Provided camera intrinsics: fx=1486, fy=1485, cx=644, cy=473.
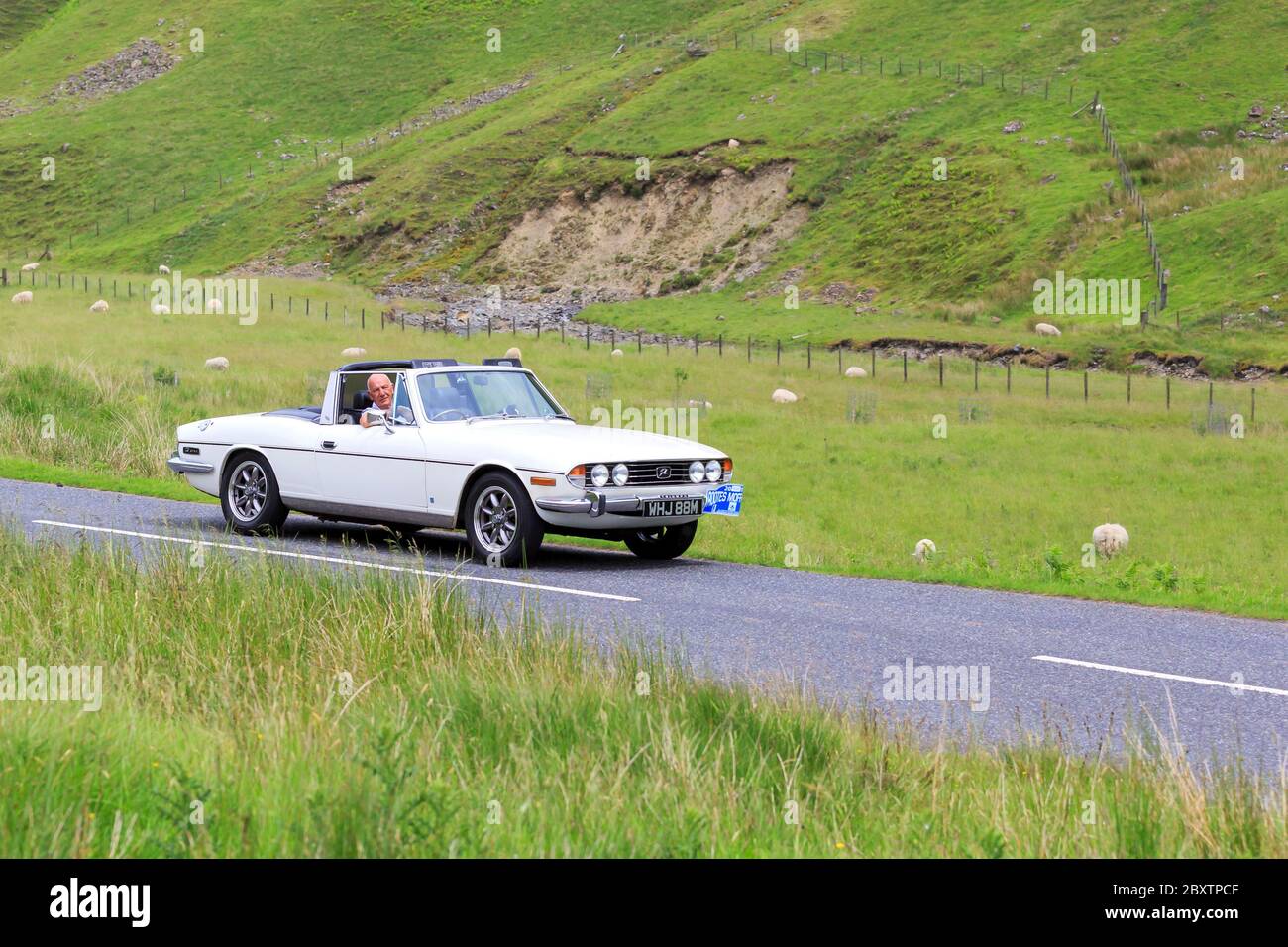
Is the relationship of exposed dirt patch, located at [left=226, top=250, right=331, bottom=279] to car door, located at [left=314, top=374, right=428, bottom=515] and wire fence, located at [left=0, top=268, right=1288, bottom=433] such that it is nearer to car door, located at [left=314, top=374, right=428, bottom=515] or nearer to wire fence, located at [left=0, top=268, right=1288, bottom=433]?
wire fence, located at [left=0, top=268, right=1288, bottom=433]

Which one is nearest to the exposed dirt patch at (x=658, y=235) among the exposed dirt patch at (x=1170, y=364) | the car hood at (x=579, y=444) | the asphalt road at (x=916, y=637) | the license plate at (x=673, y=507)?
the exposed dirt patch at (x=1170, y=364)

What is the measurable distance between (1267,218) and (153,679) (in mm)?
53898

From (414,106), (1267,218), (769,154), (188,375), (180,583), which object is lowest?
(180,583)

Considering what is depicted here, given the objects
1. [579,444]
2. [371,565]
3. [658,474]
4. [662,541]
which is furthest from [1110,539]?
[371,565]

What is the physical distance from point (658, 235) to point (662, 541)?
2397 inches

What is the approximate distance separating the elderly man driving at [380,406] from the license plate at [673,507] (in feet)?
7.90

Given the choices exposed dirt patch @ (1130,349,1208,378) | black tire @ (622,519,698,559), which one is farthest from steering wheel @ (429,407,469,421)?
exposed dirt patch @ (1130,349,1208,378)

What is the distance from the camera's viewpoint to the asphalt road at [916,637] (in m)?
7.55

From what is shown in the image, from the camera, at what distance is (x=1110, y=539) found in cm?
1902

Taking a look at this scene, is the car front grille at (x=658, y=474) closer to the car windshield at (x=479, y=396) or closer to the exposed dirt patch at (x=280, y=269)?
the car windshield at (x=479, y=396)

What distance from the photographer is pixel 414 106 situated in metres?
106

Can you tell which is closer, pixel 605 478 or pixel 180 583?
pixel 180 583
